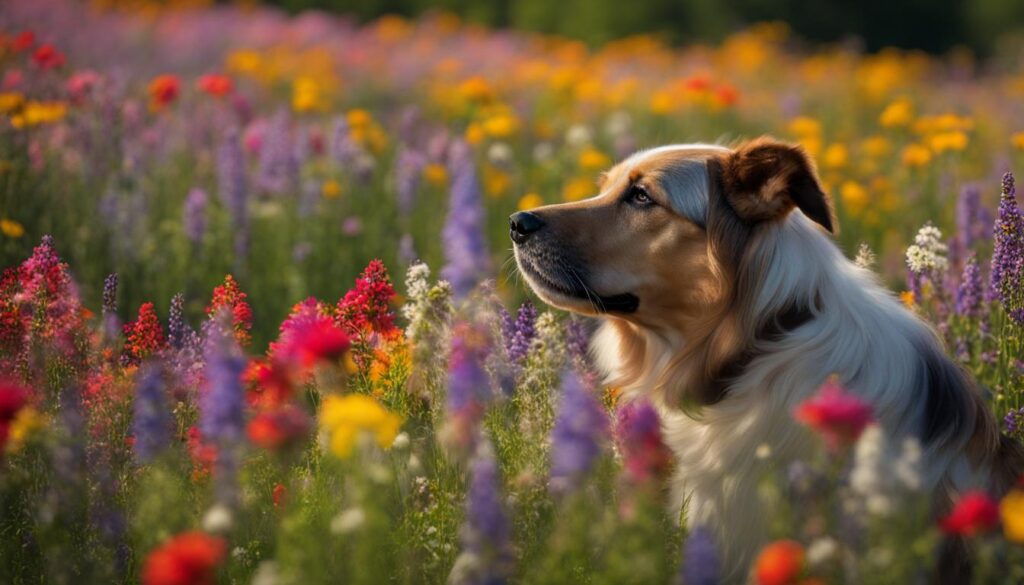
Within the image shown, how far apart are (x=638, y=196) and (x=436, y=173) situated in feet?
9.39

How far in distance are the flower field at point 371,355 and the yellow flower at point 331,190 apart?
0.15ft

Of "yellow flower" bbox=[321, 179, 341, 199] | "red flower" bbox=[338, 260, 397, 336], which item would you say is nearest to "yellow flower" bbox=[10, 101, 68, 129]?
"yellow flower" bbox=[321, 179, 341, 199]

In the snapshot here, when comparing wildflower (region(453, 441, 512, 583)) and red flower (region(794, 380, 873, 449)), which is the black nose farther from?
red flower (region(794, 380, 873, 449))

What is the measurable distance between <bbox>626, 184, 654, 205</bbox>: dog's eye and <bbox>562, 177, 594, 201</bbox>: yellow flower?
235 centimetres

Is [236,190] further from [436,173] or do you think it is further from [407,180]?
[436,173]

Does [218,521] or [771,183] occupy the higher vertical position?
[771,183]

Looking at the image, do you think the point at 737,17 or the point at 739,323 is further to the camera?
the point at 737,17

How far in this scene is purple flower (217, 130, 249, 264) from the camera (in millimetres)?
5762

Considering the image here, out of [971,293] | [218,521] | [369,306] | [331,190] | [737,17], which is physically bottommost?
[737,17]

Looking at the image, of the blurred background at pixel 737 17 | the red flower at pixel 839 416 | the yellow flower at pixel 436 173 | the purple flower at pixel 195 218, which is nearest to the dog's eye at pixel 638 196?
the red flower at pixel 839 416

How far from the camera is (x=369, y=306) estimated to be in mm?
3283

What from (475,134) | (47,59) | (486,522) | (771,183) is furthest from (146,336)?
(475,134)

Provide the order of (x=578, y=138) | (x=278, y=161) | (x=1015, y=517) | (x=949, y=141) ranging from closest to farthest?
(x=1015, y=517), (x=949, y=141), (x=278, y=161), (x=578, y=138)

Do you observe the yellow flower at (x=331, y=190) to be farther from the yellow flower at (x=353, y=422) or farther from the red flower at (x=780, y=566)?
the red flower at (x=780, y=566)
